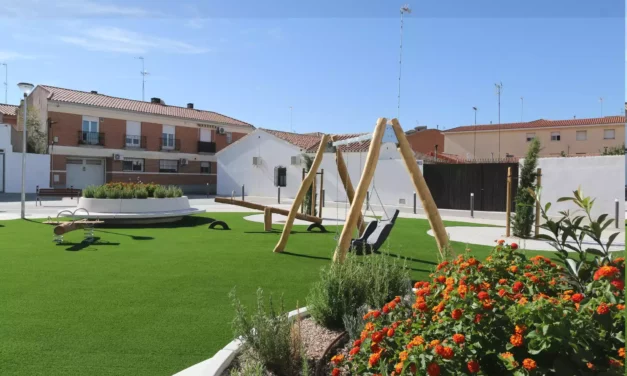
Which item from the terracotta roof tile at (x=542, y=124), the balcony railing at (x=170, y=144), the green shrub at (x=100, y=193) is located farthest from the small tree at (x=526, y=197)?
the balcony railing at (x=170, y=144)

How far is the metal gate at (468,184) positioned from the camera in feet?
71.3

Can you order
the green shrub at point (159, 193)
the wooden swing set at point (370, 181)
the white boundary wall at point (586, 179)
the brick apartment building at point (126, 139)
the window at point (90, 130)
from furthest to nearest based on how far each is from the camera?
the window at point (90, 130) → the brick apartment building at point (126, 139) → the white boundary wall at point (586, 179) → the green shrub at point (159, 193) → the wooden swing set at point (370, 181)

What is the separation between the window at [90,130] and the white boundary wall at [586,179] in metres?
28.6

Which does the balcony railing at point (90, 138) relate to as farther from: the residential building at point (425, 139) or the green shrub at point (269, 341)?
the green shrub at point (269, 341)

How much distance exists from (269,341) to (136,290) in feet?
10.7

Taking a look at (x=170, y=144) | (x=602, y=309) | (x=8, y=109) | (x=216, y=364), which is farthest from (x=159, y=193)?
(x=8, y=109)

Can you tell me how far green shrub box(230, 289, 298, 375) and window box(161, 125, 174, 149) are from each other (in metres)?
37.0

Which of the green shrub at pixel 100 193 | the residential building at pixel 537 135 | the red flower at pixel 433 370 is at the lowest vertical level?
the red flower at pixel 433 370

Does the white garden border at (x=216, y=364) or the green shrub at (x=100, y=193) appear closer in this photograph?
the white garden border at (x=216, y=364)

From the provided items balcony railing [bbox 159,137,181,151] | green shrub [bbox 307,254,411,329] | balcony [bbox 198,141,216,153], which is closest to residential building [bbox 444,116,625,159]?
balcony [bbox 198,141,216,153]

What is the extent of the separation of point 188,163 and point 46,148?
10208 mm

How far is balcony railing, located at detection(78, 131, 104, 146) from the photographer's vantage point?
34375mm

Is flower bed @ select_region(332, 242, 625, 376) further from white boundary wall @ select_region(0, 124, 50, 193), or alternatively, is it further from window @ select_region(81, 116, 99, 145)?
window @ select_region(81, 116, 99, 145)

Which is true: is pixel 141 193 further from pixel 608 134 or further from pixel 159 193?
pixel 608 134
